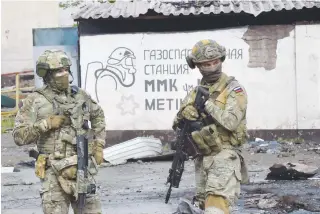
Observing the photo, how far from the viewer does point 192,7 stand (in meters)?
14.0

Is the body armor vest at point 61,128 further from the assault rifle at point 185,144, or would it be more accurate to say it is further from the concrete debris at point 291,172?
the concrete debris at point 291,172

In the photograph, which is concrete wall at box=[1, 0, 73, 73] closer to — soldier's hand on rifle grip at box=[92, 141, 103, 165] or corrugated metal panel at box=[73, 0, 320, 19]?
corrugated metal panel at box=[73, 0, 320, 19]

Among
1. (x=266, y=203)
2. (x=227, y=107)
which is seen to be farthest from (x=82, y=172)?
(x=266, y=203)

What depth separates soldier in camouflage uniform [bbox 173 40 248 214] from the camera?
17.9 ft

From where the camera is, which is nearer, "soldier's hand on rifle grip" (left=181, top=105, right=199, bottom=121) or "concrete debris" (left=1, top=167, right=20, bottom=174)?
"soldier's hand on rifle grip" (left=181, top=105, right=199, bottom=121)

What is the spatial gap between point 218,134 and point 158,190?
12.7 ft

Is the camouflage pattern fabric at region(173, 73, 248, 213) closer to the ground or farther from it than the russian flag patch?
closer to the ground

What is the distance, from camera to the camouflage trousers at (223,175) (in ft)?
17.9

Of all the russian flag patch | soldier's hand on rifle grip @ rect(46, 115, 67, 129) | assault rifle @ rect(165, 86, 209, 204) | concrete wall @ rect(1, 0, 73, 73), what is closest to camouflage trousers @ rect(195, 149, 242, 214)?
assault rifle @ rect(165, 86, 209, 204)

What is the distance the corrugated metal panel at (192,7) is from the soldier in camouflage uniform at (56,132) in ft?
26.1

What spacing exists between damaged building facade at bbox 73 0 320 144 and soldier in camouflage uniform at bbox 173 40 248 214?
8.06 m

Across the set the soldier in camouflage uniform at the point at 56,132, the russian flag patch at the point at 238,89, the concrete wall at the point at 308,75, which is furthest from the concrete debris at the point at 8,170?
the russian flag patch at the point at 238,89

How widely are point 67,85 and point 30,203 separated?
3482 mm

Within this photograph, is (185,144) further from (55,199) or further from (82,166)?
(55,199)
